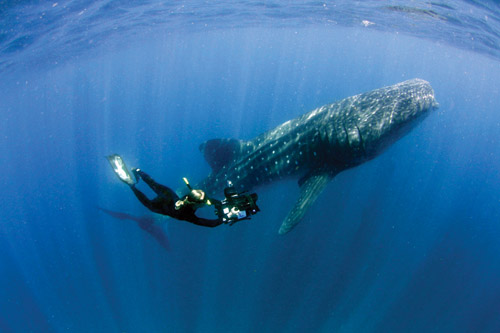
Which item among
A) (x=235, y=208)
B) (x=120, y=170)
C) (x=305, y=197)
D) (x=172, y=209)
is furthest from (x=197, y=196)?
(x=305, y=197)

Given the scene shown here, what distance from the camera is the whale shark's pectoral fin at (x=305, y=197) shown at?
6.53 metres

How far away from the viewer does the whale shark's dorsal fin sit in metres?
9.04

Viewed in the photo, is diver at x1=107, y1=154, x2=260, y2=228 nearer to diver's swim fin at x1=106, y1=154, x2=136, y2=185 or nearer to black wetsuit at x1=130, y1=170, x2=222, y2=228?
black wetsuit at x1=130, y1=170, x2=222, y2=228

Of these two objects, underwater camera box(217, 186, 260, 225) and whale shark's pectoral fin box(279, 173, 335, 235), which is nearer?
underwater camera box(217, 186, 260, 225)

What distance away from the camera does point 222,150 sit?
9.12 metres

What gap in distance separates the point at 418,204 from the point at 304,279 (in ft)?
35.4

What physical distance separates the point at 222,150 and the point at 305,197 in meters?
3.24

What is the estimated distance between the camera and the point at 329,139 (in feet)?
25.3

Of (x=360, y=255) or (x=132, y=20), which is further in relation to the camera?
(x=132, y=20)

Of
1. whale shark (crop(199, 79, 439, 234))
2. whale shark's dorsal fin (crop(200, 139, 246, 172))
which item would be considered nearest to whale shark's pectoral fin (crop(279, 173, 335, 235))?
whale shark (crop(199, 79, 439, 234))

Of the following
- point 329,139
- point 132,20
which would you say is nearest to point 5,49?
point 132,20

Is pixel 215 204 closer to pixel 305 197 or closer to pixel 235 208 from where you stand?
pixel 235 208

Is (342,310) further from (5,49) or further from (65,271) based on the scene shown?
(5,49)

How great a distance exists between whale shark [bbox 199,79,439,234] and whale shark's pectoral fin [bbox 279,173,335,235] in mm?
24
